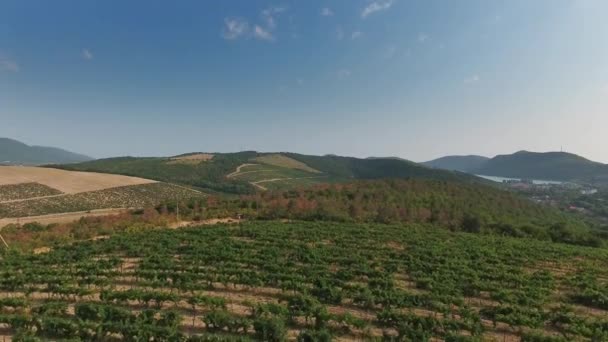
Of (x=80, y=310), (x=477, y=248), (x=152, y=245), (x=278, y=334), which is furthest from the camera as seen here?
(x=477, y=248)

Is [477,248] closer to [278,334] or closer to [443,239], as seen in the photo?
[443,239]

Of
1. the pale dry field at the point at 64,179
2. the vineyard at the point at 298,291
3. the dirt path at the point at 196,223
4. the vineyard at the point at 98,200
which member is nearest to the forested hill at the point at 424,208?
the dirt path at the point at 196,223

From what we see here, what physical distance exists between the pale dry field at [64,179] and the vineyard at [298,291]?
2761 inches

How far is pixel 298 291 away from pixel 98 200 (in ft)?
283

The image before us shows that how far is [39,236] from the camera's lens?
42281 mm

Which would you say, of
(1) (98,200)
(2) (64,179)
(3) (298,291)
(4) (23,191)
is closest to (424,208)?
(3) (298,291)

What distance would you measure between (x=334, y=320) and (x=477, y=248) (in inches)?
1168

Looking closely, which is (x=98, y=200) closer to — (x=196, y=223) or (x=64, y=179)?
(x=64, y=179)

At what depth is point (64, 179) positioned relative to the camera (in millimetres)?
100812

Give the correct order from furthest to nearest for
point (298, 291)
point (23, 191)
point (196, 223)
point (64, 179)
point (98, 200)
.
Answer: point (64, 179), point (98, 200), point (23, 191), point (196, 223), point (298, 291)

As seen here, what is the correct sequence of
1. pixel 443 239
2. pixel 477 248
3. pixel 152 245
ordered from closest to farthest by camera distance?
pixel 152 245 → pixel 477 248 → pixel 443 239

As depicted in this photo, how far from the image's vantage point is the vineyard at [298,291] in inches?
675

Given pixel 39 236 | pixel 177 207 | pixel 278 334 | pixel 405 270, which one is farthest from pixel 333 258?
pixel 177 207

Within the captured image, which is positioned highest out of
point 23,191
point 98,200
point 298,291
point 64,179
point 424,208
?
point 64,179
